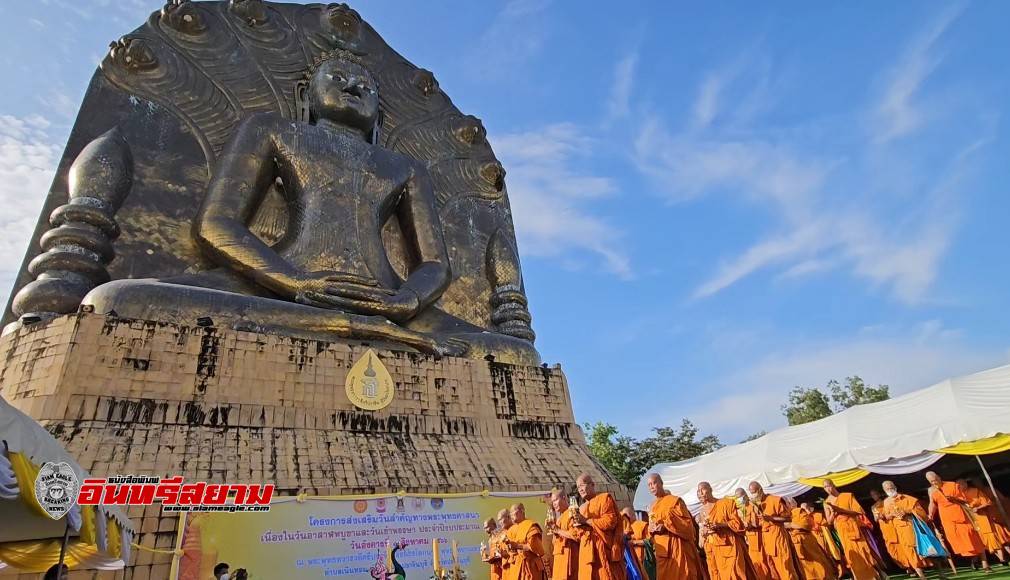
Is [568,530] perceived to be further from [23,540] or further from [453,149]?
[453,149]

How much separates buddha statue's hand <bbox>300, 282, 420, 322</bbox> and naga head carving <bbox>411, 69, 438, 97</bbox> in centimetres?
511

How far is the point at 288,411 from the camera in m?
5.39

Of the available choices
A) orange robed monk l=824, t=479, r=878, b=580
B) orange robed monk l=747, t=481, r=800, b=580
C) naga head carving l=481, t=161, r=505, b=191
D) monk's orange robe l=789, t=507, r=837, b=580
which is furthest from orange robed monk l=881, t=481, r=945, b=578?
naga head carving l=481, t=161, r=505, b=191

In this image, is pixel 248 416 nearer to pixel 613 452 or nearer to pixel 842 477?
pixel 842 477

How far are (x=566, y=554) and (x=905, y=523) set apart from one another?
3.98 meters

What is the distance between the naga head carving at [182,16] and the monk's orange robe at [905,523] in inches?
424

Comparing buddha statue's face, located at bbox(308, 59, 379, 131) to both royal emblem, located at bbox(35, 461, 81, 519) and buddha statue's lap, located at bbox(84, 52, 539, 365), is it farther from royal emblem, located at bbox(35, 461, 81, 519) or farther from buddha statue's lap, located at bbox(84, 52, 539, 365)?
royal emblem, located at bbox(35, 461, 81, 519)

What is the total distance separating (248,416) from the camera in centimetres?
522

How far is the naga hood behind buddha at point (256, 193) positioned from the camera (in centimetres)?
635

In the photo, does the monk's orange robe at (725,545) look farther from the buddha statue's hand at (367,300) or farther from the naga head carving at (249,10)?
the naga head carving at (249,10)

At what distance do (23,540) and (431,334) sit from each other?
14.1 feet

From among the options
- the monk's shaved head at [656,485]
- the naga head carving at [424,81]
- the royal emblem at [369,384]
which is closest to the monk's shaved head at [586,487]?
the monk's shaved head at [656,485]

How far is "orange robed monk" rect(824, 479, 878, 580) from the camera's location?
5617 mm

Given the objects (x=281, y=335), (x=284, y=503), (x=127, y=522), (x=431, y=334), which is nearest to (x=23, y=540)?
(x=127, y=522)
